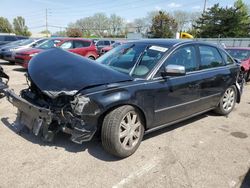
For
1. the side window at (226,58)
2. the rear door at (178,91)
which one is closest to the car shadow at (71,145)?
the rear door at (178,91)

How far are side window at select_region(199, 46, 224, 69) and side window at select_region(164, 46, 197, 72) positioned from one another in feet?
0.86

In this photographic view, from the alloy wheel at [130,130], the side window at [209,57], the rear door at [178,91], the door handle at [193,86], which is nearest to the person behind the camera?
the alloy wheel at [130,130]

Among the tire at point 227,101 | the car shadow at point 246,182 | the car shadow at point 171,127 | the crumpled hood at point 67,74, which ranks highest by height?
the crumpled hood at point 67,74

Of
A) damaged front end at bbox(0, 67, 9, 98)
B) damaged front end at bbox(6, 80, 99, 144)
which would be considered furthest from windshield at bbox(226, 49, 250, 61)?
damaged front end at bbox(6, 80, 99, 144)

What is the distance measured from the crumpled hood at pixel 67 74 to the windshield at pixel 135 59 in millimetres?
364

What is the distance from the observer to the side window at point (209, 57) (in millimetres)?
4785

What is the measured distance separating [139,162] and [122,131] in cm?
48

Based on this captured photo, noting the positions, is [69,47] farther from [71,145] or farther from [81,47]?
[71,145]

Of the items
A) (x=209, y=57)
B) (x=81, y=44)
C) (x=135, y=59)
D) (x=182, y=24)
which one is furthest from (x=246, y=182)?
(x=182, y=24)

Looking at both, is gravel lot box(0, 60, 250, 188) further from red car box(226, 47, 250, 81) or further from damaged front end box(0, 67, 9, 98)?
red car box(226, 47, 250, 81)

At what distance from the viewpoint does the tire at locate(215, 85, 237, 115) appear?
547 cm

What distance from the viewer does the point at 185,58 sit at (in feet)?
14.5

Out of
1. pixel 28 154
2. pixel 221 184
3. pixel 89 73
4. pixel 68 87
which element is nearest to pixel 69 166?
pixel 28 154

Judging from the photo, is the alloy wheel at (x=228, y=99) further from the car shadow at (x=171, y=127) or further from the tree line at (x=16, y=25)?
the tree line at (x=16, y=25)
